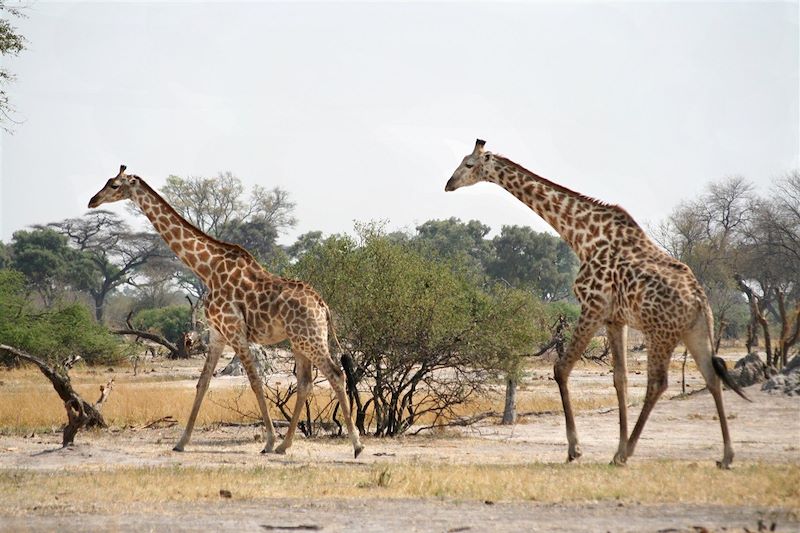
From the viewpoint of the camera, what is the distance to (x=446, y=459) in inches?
525

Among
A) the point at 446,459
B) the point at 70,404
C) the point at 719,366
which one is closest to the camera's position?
the point at 719,366

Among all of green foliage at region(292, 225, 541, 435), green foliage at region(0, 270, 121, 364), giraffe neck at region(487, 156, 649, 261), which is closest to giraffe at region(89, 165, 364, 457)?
green foliage at region(292, 225, 541, 435)

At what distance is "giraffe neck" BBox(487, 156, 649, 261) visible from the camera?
511 inches

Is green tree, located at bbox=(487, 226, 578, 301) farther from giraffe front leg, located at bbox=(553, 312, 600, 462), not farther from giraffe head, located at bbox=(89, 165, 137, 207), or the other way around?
giraffe front leg, located at bbox=(553, 312, 600, 462)

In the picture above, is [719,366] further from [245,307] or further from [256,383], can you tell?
[245,307]

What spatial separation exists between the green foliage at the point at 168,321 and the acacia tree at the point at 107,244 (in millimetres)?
12155

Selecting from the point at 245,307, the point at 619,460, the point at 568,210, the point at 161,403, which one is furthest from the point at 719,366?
the point at 161,403

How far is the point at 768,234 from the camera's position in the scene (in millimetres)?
55312

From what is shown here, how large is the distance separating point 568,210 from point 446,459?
349 centimetres

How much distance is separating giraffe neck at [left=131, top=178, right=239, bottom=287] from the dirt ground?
2558 millimetres

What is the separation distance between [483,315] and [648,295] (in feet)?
21.8

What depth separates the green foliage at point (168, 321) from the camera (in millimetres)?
52172

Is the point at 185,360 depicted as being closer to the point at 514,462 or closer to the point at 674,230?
the point at 514,462

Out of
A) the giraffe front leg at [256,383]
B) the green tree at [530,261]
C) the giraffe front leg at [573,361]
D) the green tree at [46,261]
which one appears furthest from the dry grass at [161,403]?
the green tree at [530,261]
